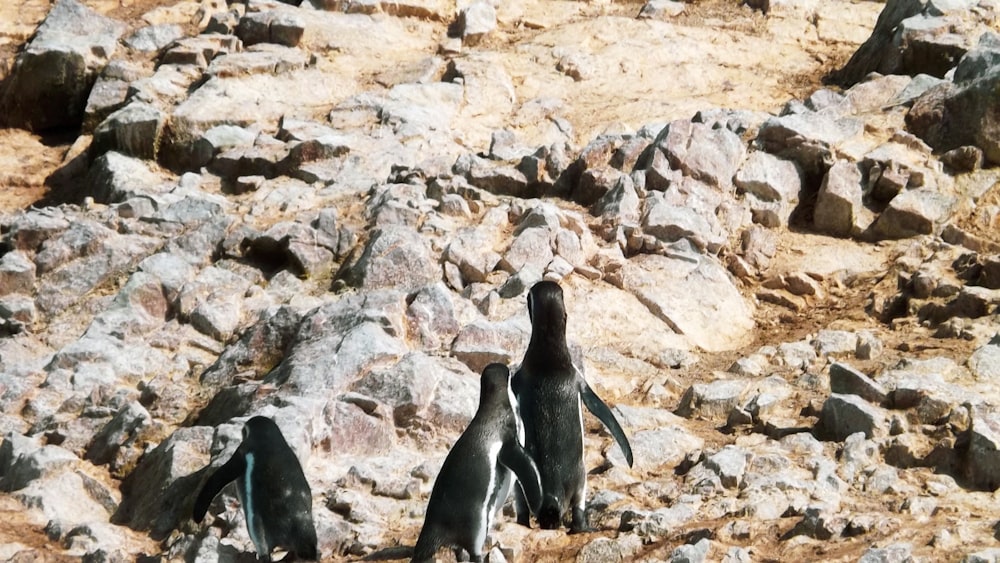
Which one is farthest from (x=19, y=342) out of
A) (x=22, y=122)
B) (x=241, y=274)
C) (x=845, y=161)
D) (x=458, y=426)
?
(x=845, y=161)

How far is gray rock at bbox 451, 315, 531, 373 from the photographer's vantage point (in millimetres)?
8594

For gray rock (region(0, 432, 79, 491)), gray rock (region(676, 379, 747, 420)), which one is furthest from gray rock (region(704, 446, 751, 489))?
gray rock (region(0, 432, 79, 491))

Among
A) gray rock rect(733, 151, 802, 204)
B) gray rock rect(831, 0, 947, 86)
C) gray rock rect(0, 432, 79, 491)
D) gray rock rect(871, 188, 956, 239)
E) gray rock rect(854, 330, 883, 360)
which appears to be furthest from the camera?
gray rock rect(831, 0, 947, 86)

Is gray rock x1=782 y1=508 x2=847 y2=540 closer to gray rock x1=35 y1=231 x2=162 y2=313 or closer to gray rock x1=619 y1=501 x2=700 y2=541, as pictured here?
gray rock x1=619 y1=501 x2=700 y2=541

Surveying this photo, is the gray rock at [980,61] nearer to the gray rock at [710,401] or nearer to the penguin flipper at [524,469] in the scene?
the gray rock at [710,401]

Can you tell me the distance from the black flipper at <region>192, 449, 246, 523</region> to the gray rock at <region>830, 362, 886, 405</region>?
142 inches

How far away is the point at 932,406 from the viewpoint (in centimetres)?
759

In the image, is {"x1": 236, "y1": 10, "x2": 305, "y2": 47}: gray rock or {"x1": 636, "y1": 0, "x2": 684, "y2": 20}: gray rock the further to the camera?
{"x1": 636, "y1": 0, "x2": 684, "y2": 20}: gray rock

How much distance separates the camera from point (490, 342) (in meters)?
8.74

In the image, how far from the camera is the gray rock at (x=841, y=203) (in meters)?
11.3

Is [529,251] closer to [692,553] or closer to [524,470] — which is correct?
[524,470]

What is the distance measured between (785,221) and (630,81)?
3.33 m

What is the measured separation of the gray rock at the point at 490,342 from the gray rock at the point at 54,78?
7.61 m

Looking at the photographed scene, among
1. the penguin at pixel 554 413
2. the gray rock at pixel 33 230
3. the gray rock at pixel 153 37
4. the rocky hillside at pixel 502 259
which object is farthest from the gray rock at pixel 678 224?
the gray rock at pixel 153 37
